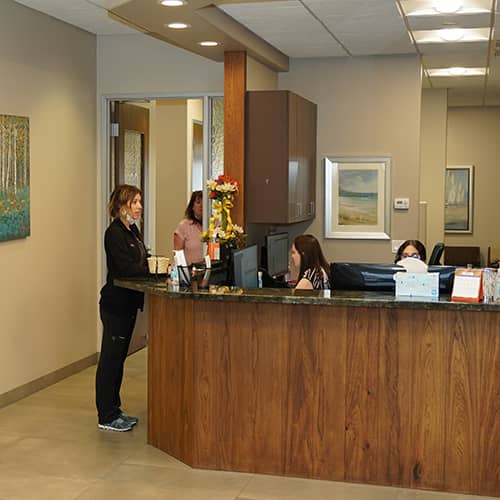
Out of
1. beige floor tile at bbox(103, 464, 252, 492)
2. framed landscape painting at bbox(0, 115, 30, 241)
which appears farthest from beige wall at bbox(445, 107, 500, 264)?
beige floor tile at bbox(103, 464, 252, 492)

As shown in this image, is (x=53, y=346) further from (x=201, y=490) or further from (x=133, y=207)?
(x=201, y=490)

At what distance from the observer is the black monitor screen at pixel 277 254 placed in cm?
731

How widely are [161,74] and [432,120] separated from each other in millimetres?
3969

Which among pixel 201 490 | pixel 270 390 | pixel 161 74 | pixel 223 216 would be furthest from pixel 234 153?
pixel 201 490

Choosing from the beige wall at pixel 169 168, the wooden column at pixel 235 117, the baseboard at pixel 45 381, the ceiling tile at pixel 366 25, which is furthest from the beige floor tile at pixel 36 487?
the beige wall at pixel 169 168

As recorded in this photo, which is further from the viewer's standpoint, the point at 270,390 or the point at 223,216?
the point at 223,216

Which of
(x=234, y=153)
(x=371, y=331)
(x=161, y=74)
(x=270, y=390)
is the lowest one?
(x=270, y=390)

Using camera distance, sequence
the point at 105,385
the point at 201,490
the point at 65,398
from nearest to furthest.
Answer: the point at 201,490
the point at 105,385
the point at 65,398

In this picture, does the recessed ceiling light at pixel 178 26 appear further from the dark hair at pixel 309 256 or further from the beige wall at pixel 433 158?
the beige wall at pixel 433 158

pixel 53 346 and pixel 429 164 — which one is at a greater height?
pixel 429 164

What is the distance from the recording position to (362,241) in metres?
7.78

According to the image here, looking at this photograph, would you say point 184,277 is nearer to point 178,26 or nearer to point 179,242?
point 178,26

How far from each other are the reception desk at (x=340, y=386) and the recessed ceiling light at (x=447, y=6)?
83.1 inches

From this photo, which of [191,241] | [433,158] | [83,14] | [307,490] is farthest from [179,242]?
[433,158]
